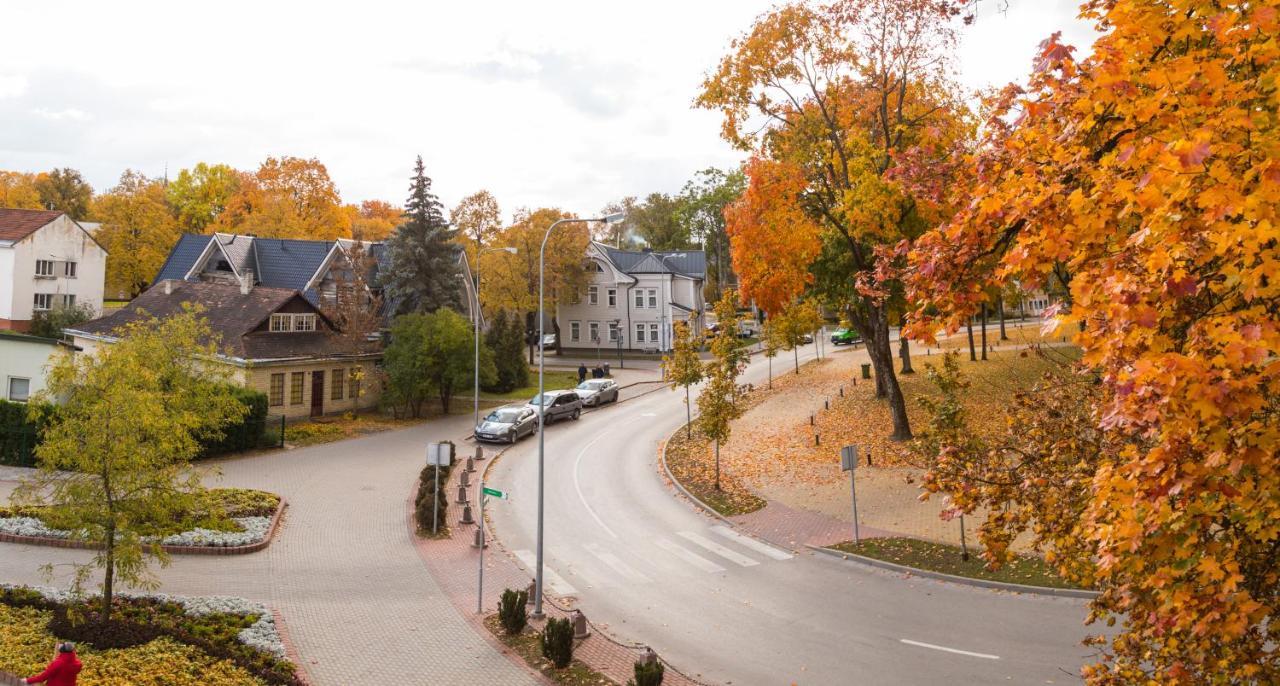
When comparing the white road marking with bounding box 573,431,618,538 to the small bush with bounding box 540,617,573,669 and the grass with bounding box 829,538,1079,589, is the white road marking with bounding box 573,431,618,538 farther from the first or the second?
the small bush with bounding box 540,617,573,669

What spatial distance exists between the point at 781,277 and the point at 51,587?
22.7 metres

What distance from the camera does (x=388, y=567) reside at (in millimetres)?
19766

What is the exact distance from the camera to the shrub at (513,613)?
51.1 ft

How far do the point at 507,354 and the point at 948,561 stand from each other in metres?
33.8

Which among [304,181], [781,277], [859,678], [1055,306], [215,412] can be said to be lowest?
[859,678]

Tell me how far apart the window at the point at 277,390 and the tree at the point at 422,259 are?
8.61 meters

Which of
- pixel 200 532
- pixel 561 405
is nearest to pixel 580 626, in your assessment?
pixel 200 532


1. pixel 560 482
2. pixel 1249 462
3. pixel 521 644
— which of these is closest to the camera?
pixel 1249 462

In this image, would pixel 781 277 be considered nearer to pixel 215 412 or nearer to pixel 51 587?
pixel 215 412

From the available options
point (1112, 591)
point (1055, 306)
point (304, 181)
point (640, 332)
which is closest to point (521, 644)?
point (1112, 591)

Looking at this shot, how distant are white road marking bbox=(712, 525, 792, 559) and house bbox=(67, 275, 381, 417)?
2251cm

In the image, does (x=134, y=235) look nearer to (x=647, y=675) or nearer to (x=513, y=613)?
(x=513, y=613)

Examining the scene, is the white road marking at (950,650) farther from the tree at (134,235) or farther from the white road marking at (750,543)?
the tree at (134,235)

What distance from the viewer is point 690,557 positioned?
2075cm
